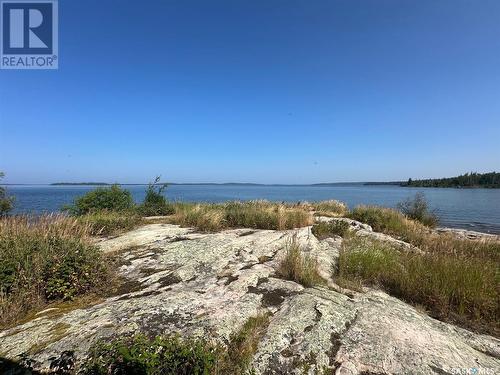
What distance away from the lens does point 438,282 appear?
199 inches

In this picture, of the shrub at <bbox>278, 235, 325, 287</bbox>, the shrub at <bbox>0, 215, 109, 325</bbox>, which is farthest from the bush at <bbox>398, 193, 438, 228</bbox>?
the shrub at <bbox>0, 215, 109, 325</bbox>

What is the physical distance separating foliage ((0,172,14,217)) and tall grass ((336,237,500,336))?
602 inches

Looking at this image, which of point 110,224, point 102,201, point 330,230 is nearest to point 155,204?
point 102,201

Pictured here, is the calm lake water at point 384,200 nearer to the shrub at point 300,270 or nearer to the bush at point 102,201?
the bush at point 102,201

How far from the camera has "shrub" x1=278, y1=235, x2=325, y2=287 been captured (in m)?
5.12

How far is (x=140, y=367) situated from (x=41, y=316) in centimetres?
220

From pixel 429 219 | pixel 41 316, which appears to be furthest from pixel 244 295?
pixel 429 219

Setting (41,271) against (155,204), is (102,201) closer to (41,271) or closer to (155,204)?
(155,204)

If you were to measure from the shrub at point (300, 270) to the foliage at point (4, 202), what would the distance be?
1403 centimetres

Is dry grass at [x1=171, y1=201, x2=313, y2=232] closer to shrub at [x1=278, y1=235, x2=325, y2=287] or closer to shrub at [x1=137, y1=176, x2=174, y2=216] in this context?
shrub at [x1=137, y1=176, x2=174, y2=216]

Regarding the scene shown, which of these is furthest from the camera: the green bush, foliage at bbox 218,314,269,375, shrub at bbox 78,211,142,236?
shrub at bbox 78,211,142,236

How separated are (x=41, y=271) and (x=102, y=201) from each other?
10732 millimetres

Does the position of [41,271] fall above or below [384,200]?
above

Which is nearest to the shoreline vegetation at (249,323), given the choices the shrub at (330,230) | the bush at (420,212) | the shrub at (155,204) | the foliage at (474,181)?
the shrub at (330,230)
